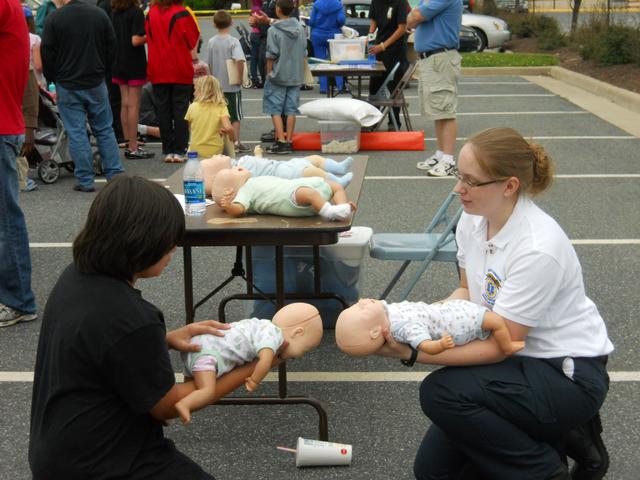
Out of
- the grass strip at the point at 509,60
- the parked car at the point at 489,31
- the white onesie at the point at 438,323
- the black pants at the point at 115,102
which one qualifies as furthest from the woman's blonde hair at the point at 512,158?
the parked car at the point at 489,31

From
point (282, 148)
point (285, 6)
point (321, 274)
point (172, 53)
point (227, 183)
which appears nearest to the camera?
point (227, 183)

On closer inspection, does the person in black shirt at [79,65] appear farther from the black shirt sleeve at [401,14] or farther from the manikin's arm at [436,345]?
the manikin's arm at [436,345]

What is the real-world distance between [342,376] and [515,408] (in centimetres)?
169

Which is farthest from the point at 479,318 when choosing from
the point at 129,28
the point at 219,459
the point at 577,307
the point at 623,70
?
the point at 623,70

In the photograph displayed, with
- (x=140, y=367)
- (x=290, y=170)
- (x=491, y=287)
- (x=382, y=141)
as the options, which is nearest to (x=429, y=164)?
(x=382, y=141)

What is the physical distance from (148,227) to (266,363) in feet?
2.34

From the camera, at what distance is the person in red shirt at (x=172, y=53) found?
9.70 metres

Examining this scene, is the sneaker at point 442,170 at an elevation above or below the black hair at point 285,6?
below

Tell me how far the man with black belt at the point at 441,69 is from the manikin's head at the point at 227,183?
5237mm

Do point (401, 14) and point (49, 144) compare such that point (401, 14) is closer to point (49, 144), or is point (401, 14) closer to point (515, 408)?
point (49, 144)

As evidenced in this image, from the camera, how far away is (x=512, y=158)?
9.73 feet

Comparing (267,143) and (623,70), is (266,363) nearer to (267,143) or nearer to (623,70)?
(267,143)

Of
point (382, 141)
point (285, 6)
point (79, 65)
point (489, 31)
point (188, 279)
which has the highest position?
point (285, 6)

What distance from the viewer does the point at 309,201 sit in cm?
386
